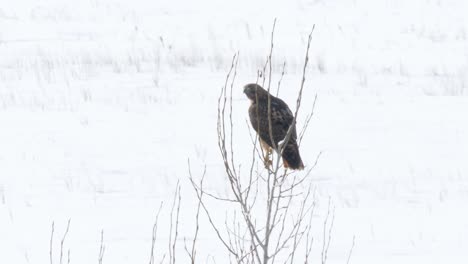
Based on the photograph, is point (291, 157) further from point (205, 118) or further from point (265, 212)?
point (205, 118)

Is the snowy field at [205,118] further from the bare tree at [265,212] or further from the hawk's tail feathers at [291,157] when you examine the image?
the hawk's tail feathers at [291,157]

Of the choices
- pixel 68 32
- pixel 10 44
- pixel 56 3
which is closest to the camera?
pixel 10 44

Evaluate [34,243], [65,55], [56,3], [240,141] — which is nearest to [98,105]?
[240,141]

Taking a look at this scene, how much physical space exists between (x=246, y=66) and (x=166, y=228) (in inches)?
270

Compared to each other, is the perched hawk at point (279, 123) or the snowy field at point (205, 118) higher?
the perched hawk at point (279, 123)

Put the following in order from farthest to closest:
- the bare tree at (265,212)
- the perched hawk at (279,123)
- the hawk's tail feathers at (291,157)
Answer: the hawk's tail feathers at (291,157)
the perched hawk at (279,123)
the bare tree at (265,212)

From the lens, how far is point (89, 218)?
7.46 m

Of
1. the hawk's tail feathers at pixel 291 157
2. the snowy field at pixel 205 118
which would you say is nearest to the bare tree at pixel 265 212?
the hawk's tail feathers at pixel 291 157

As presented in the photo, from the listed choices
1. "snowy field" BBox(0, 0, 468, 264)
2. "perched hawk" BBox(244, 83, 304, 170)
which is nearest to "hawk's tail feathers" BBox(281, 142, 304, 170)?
"perched hawk" BBox(244, 83, 304, 170)

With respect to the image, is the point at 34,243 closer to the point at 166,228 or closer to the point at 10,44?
the point at 166,228

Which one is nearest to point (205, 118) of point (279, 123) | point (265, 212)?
point (265, 212)

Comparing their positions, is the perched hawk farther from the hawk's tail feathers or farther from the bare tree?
the bare tree

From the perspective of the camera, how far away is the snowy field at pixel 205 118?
714 cm

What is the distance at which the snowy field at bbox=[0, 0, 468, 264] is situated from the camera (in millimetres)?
7145
